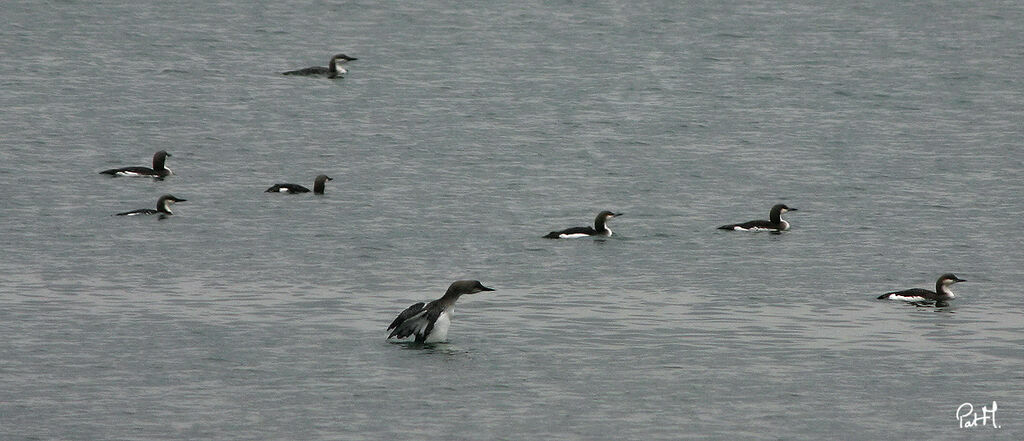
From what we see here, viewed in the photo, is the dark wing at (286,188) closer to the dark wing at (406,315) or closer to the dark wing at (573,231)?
the dark wing at (573,231)

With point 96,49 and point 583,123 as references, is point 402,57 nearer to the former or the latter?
point 96,49

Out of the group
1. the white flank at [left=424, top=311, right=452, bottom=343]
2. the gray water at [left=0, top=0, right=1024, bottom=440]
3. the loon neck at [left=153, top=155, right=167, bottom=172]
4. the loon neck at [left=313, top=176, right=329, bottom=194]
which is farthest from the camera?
the loon neck at [left=153, top=155, right=167, bottom=172]

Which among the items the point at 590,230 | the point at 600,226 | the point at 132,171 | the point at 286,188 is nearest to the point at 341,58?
the point at 132,171

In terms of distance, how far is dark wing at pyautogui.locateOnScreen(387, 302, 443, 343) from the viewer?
22.7 meters

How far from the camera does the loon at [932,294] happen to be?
88.1 ft

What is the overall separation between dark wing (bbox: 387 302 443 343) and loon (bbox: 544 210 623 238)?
10884mm

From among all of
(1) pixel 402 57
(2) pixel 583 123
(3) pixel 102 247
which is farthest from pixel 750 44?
(3) pixel 102 247

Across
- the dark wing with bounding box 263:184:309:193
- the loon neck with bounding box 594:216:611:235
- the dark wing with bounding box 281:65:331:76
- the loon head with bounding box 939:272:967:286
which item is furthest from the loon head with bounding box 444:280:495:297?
the dark wing with bounding box 281:65:331:76

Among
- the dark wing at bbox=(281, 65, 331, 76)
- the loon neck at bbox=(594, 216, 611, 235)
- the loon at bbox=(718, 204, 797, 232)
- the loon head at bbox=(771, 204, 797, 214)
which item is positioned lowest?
the dark wing at bbox=(281, 65, 331, 76)

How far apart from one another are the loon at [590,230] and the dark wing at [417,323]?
35.7 ft

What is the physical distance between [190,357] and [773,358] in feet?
23.5

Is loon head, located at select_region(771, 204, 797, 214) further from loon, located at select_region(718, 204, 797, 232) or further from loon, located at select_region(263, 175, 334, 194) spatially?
loon, located at select_region(263, 175, 334, 194)

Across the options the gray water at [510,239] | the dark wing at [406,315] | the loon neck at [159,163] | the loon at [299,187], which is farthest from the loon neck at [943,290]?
the loon neck at [159,163]

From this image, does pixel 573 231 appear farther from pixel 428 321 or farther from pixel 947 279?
pixel 428 321
